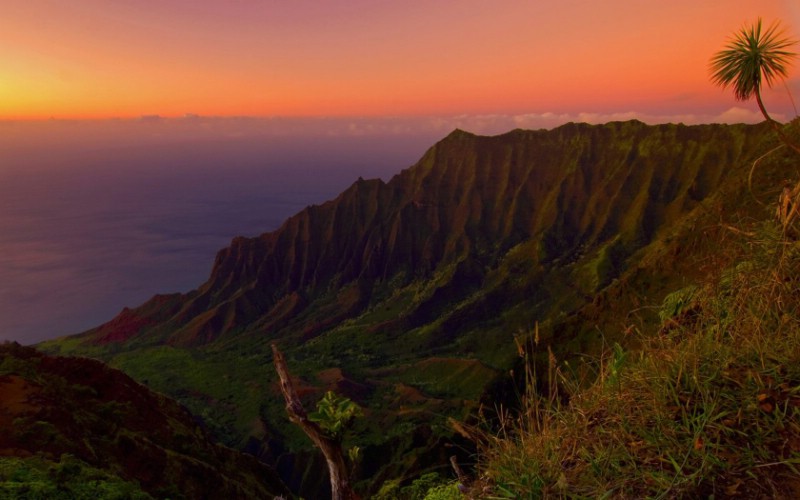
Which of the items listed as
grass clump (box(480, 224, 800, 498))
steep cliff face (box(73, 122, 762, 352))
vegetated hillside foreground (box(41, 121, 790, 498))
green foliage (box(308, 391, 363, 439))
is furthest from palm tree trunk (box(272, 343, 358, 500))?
steep cliff face (box(73, 122, 762, 352))

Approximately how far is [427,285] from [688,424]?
464 ft

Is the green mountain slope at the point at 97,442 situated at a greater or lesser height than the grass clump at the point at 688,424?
lesser

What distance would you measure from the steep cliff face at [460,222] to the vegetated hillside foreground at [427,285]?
542 mm

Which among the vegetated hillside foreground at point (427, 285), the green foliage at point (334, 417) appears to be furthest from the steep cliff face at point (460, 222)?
the green foliage at point (334, 417)

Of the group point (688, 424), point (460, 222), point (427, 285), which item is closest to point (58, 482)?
point (688, 424)

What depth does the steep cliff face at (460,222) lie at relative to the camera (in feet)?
417

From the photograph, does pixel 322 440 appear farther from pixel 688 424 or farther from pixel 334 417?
pixel 688 424

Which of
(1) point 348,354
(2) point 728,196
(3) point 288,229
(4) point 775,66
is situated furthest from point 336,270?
(4) point 775,66

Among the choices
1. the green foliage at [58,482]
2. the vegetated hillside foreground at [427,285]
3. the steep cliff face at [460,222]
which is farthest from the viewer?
the steep cliff face at [460,222]

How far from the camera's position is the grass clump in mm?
2604

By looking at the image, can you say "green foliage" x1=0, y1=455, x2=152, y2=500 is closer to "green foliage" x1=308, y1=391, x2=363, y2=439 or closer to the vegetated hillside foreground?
"green foliage" x1=308, y1=391, x2=363, y2=439

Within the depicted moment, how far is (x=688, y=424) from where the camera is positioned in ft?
9.52

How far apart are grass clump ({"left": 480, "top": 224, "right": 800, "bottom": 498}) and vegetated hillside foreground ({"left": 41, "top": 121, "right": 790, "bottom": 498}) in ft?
135

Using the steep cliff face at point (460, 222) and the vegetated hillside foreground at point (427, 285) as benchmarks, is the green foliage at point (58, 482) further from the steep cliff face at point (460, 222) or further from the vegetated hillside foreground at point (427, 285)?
the steep cliff face at point (460, 222)
